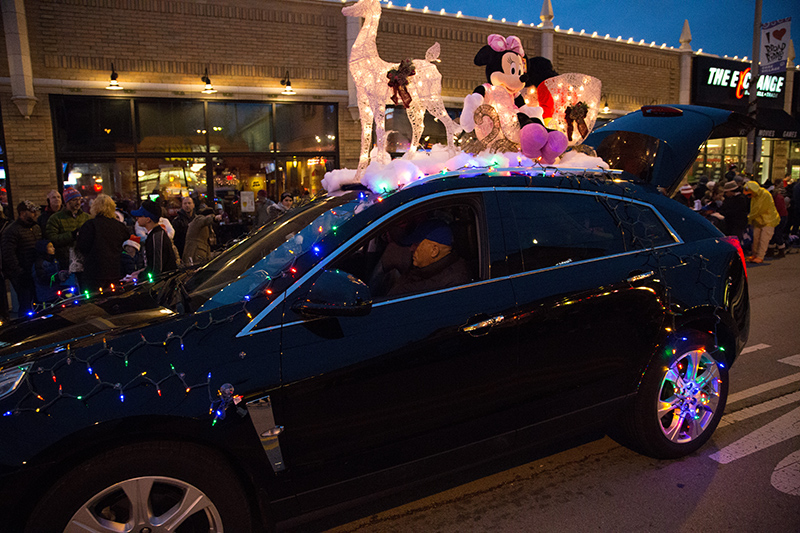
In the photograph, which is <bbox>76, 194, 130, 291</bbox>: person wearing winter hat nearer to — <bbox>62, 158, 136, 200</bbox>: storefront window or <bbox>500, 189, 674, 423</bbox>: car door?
<bbox>500, 189, 674, 423</bbox>: car door

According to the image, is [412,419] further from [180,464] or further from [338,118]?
[338,118]

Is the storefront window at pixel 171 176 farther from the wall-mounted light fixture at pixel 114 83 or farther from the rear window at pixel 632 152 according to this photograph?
the rear window at pixel 632 152

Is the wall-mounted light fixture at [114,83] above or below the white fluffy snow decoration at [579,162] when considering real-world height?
above

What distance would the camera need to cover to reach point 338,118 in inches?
558

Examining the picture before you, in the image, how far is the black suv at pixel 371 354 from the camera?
2000 millimetres

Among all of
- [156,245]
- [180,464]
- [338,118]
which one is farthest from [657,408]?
[338,118]

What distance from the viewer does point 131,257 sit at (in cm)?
667

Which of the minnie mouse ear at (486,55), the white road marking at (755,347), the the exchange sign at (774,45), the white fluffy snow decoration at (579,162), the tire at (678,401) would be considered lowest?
the white road marking at (755,347)

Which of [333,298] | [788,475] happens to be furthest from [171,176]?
[788,475]

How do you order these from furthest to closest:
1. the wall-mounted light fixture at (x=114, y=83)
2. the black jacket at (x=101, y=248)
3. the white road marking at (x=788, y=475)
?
1. the wall-mounted light fixture at (x=114, y=83)
2. the black jacket at (x=101, y=248)
3. the white road marking at (x=788, y=475)

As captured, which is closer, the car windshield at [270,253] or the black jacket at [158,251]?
the car windshield at [270,253]

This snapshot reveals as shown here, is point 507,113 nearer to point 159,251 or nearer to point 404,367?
point 404,367

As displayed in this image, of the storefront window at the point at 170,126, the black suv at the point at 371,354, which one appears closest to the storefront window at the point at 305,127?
the storefront window at the point at 170,126

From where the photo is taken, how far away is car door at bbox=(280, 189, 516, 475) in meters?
2.27
